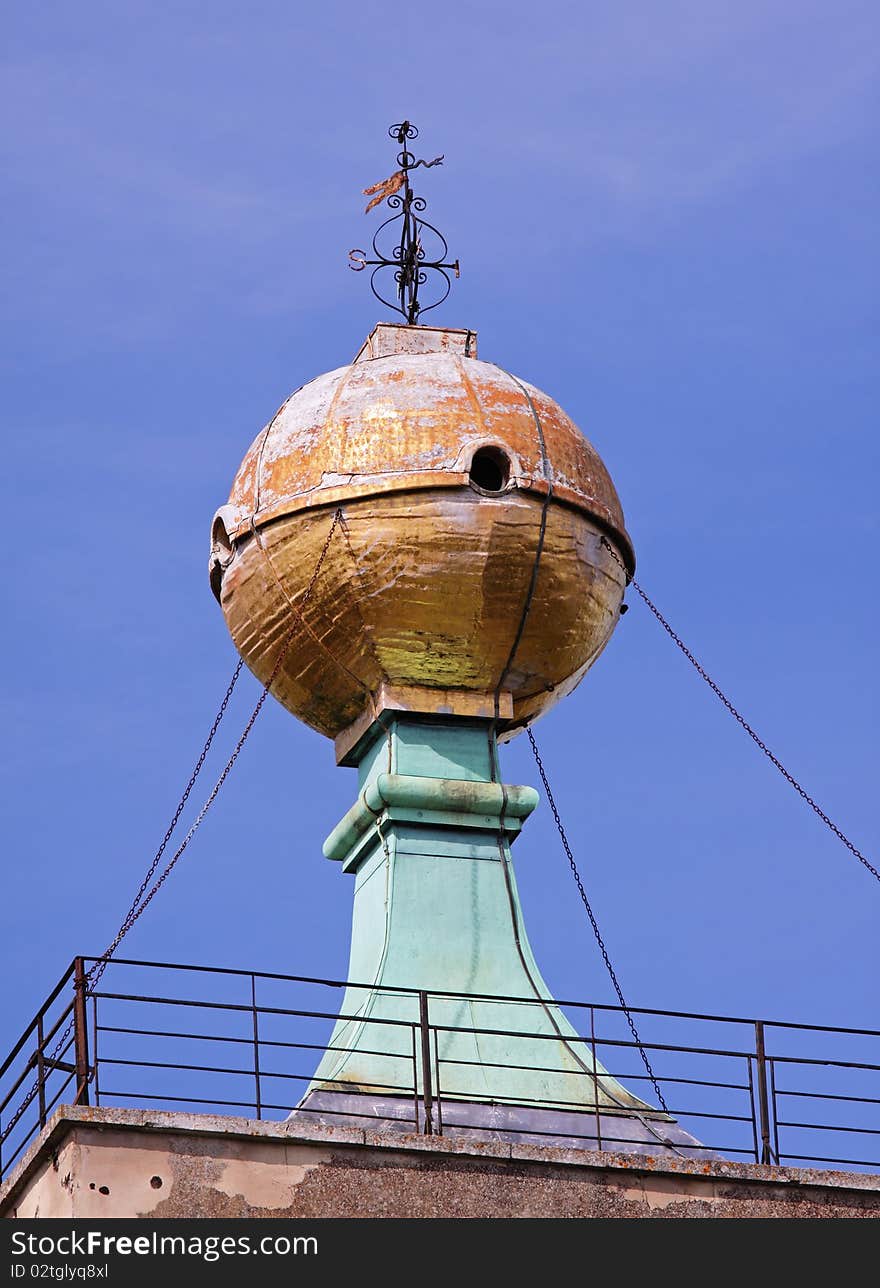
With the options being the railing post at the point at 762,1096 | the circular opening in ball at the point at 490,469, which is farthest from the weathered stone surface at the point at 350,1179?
the circular opening in ball at the point at 490,469

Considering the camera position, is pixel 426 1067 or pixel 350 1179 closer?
pixel 350 1179

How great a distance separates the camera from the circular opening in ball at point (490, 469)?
27395mm

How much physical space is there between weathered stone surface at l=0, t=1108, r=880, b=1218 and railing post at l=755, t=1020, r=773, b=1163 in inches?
12.2

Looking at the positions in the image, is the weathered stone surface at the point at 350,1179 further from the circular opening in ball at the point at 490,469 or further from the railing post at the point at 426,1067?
the circular opening in ball at the point at 490,469

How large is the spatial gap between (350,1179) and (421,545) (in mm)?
5996

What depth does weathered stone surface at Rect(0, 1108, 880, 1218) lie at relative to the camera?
2284cm

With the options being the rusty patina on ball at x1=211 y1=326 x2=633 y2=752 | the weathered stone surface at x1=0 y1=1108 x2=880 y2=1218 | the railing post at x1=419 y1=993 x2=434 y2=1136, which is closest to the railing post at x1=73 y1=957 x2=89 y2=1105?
the weathered stone surface at x1=0 y1=1108 x2=880 y2=1218

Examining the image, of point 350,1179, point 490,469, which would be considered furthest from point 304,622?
point 350,1179

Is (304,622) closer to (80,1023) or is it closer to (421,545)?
(421,545)

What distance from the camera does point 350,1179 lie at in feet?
76.7

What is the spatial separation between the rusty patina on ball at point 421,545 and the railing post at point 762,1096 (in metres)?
4.47
